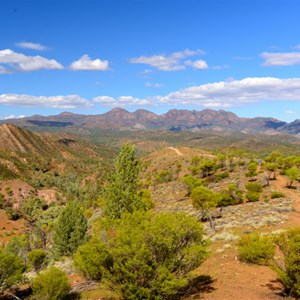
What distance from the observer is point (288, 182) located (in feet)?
227

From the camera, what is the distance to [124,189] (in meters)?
29.4

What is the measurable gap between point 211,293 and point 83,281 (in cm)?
1258

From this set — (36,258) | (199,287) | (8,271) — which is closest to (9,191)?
(36,258)

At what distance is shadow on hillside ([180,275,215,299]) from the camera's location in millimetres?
18797

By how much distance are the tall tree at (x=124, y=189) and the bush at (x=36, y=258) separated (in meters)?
16.0

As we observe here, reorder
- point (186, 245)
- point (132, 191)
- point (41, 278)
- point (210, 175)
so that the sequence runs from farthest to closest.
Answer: point (210, 175) → point (132, 191) → point (41, 278) → point (186, 245)

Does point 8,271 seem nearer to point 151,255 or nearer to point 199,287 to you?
point 151,255

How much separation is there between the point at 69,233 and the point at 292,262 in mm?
32106

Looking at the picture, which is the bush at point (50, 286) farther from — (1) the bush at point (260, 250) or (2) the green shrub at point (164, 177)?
(2) the green shrub at point (164, 177)

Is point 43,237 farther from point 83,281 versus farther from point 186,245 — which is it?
point 186,245

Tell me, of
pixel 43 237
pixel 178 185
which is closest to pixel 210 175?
pixel 178 185

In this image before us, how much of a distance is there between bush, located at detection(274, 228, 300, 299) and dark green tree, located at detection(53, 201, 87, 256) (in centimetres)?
2949

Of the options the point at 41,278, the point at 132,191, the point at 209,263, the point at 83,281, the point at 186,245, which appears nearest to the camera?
the point at 186,245

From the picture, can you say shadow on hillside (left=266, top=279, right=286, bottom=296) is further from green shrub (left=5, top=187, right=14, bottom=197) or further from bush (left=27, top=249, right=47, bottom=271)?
green shrub (left=5, top=187, right=14, bottom=197)
